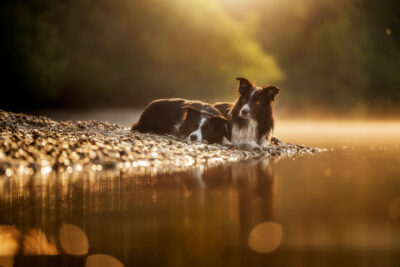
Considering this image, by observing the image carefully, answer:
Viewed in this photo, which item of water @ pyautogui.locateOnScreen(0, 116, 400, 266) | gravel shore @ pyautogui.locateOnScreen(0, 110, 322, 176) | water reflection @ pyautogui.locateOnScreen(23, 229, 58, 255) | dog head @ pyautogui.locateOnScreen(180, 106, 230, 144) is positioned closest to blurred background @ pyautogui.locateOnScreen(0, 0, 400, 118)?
dog head @ pyautogui.locateOnScreen(180, 106, 230, 144)

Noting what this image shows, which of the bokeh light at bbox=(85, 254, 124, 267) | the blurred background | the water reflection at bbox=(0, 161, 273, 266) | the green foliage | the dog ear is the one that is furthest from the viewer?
the green foliage

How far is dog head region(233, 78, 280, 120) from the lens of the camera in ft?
24.0

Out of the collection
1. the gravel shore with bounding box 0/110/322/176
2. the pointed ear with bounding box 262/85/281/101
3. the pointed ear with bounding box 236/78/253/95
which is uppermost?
the pointed ear with bounding box 236/78/253/95

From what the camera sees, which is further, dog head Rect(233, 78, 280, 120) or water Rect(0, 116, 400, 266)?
dog head Rect(233, 78, 280, 120)

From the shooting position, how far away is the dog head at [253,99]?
24.0 ft

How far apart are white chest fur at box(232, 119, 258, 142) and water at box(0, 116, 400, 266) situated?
7.77 ft

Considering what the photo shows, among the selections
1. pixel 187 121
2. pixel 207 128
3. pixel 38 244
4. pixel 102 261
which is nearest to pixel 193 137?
pixel 207 128

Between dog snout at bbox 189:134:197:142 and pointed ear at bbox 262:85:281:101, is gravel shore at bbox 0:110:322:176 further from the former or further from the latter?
pointed ear at bbox 262:85:281:101

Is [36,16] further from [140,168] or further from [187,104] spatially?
[140,168]

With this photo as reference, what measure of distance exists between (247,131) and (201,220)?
4535 mm

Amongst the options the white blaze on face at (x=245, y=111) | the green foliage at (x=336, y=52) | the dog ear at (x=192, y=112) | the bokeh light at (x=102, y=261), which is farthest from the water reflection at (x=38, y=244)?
the green foliage at (x=336, y=52)

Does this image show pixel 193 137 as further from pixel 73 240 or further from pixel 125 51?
pixel 125 51

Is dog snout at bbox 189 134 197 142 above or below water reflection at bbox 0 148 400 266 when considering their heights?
above

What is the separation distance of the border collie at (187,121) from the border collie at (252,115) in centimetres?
23
